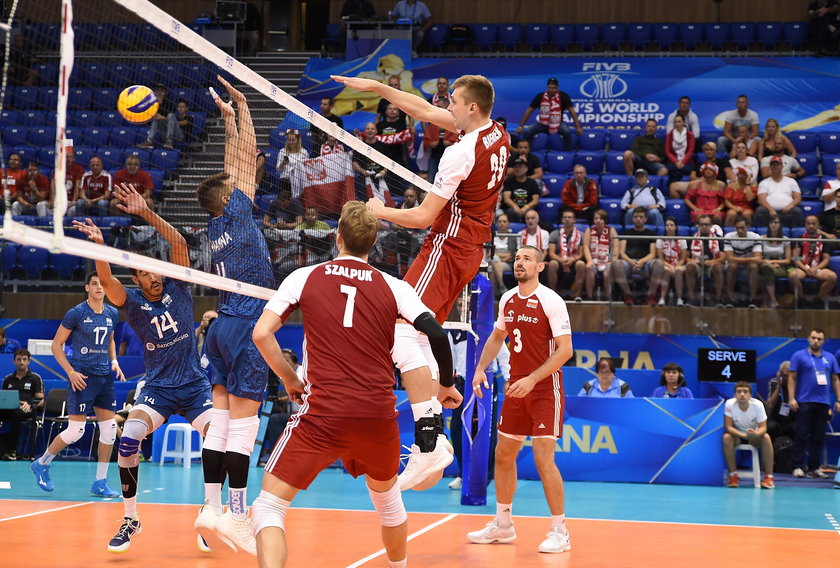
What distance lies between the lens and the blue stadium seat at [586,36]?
23.0 m

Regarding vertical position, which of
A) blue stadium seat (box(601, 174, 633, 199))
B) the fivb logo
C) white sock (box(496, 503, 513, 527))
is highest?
the fivb logo

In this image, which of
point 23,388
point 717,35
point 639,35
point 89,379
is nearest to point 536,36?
point 639,35

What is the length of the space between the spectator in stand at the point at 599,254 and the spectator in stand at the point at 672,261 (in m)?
0.73

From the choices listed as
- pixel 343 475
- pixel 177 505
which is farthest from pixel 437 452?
pixel 343 475

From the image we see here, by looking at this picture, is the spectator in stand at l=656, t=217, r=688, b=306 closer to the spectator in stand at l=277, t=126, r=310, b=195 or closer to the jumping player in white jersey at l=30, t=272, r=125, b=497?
the spectator in stand at l=277, t=126, r=310, b=195

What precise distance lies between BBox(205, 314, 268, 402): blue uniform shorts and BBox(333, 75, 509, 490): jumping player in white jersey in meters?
1.34

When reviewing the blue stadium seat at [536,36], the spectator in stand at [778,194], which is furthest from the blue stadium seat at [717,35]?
the spectator in stand at [778,194]

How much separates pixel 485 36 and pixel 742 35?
19.3 ft

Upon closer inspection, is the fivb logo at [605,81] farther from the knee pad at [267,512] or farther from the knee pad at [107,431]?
the knee pad at [267,512]

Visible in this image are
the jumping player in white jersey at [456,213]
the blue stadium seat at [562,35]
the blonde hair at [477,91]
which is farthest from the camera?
the blue stadium seat at [562,35]

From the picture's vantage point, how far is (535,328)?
888 cm

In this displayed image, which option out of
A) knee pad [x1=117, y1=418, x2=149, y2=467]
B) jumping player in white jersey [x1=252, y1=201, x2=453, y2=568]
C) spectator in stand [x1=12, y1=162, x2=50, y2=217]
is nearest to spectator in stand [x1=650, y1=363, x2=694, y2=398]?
knee pad [x1=117, y1=418, x2=149, y2=467]

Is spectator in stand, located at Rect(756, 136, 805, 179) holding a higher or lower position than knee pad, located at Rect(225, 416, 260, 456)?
higher

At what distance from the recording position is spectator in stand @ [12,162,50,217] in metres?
14.9
